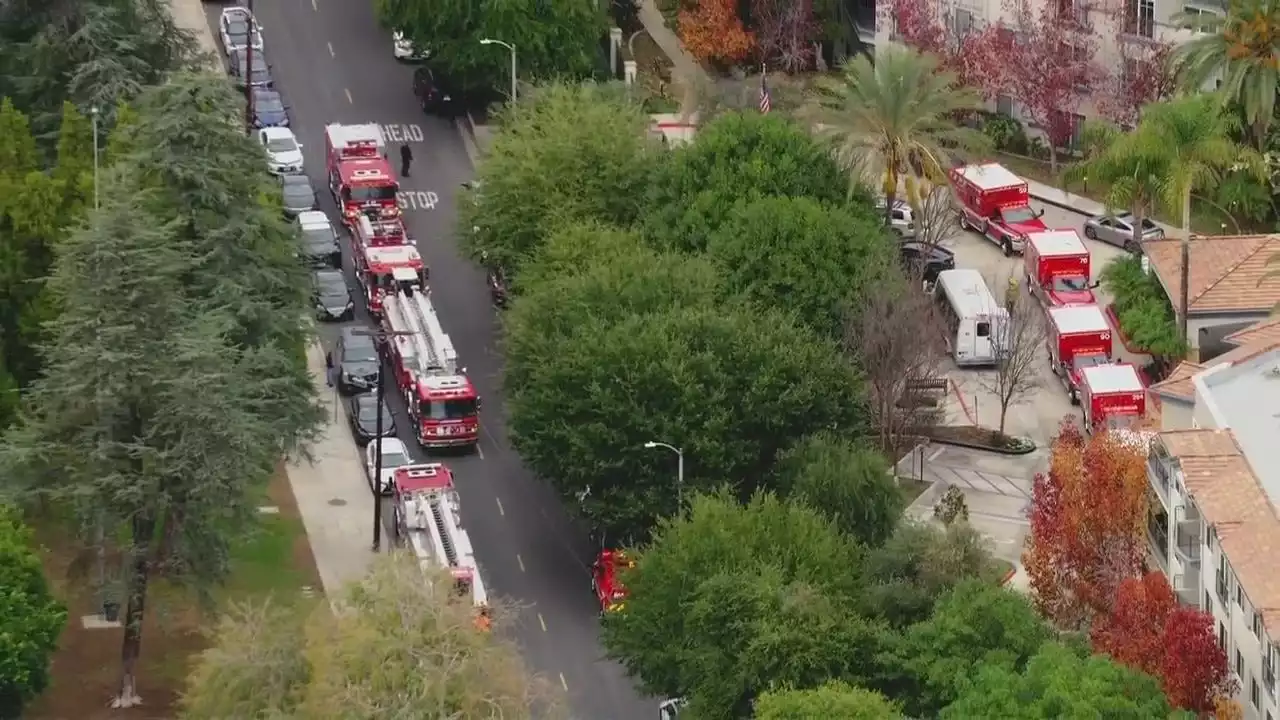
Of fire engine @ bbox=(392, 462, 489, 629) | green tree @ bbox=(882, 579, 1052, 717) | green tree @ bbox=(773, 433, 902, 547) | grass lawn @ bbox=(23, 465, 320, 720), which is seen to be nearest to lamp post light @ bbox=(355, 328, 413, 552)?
fire engine @ bbox=(392, 462, 489, 629)

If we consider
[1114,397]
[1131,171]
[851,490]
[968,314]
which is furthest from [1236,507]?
[1131,171]

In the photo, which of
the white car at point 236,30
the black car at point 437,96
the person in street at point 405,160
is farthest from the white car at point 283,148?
the white car at point 236,30

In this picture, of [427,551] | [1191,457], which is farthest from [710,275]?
[1191,457]

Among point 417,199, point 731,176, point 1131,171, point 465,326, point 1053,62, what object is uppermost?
point 731,176

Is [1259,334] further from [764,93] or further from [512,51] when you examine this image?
[512,51]

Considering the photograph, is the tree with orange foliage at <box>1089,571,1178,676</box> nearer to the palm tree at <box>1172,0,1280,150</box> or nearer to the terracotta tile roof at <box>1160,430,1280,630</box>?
the terracotta tile roof at <box>1160,430,1280,630</box>

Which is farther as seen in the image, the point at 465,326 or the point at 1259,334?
the point at 465,326
